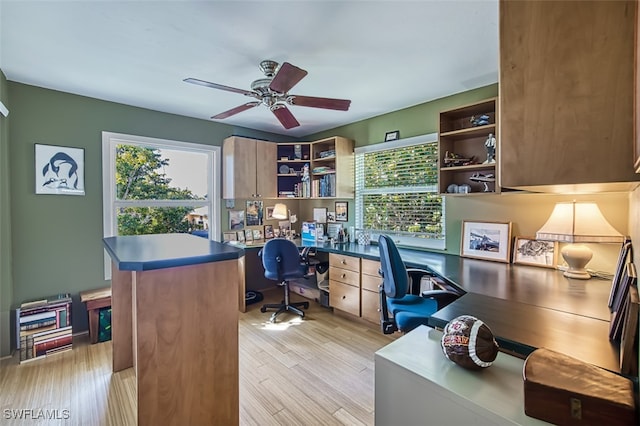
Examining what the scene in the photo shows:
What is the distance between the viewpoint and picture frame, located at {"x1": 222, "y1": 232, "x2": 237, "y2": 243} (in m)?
3.99

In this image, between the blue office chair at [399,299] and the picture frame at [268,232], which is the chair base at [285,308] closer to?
the picture frame at [268,232]

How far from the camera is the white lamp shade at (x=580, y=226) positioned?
1876mm

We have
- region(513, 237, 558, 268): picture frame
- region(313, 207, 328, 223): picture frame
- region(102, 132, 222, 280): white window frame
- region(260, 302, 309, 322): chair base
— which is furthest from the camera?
region(313, 207, 328, 223): picture frame

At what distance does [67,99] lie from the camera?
285cm

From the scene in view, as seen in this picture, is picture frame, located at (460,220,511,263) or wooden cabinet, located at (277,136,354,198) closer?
picture frame, located at (460,220,511,263)

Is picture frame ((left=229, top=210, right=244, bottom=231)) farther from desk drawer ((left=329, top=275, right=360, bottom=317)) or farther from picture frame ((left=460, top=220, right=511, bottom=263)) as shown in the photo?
picture frame ((left=460, top=220, right=511, bottom=263))

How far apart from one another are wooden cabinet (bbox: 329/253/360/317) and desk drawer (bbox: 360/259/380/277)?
2.6 inches

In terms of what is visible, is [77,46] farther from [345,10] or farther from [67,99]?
[345,10]

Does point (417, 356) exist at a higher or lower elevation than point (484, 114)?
lower

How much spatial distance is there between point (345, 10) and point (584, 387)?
6.34 ft

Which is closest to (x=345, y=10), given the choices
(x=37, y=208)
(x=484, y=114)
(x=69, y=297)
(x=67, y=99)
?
(x=484, y=114)

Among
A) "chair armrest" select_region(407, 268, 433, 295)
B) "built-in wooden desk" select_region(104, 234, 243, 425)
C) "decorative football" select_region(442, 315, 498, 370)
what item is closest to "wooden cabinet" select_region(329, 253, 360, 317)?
"chair armrest" select_region(407, 268, 433, 295)

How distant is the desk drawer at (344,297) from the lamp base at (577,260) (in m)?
1.80

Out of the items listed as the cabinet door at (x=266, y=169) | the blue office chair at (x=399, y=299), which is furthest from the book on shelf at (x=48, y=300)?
the blue office chair at (x=399, y=299)
